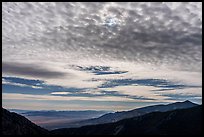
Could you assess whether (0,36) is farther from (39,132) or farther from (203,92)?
(39,132)

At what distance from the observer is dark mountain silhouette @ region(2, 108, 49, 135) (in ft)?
457

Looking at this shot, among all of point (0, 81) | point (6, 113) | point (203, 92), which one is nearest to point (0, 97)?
point (0, 81)

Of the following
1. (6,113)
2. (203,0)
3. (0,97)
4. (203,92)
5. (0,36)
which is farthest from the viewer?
(6,113)

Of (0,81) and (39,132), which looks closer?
(0,81)

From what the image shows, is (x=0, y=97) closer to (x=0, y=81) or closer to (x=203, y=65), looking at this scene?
(x=0, y=81)

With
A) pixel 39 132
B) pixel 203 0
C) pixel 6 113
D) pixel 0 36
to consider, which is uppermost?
pixel 203 0

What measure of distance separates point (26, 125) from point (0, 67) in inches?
5842

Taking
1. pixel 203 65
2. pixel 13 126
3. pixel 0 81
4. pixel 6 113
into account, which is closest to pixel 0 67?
pixel 0 81

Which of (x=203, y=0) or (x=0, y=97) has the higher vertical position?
(x=203, y=0)

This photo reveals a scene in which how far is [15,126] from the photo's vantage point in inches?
5842

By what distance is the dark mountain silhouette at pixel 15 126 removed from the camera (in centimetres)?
13940

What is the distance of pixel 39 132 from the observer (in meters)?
166

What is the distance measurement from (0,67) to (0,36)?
2.98m

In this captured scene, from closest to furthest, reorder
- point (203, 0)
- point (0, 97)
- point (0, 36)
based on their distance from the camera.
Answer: point (203, 0) → point (0, 36) → point (0, 97)
